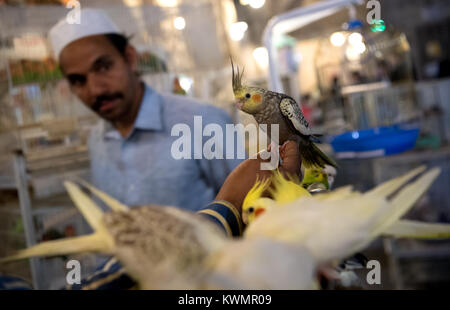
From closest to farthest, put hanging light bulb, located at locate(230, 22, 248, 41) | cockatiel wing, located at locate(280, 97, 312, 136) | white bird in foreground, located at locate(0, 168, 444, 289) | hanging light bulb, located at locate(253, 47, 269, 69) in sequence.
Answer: white bird in foreground, located at locate(0, 168, 444, 289), cockatiel wing, located at locate(280, 97, 312, 136), hanging light bulb, located at locate(230, 22, 248, 41), hanging light bulb, located at locate(253, 47, 269, 69)

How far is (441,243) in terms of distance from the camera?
1522 millimetres

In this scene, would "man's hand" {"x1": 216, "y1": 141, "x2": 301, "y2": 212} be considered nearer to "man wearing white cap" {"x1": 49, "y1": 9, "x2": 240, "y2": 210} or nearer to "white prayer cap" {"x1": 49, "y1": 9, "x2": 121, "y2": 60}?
"man wearing white cap" {"x1": 49, "y1": 9, "x2": 240, "y2": 210}

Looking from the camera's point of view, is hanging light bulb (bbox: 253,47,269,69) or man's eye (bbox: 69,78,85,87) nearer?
man's eye (bbox: 69,78,85,87)

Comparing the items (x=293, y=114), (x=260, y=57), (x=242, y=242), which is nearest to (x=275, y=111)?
(x=293, y=114)

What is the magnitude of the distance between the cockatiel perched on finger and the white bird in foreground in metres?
0.08

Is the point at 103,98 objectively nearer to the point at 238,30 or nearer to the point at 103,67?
the point at 103,67

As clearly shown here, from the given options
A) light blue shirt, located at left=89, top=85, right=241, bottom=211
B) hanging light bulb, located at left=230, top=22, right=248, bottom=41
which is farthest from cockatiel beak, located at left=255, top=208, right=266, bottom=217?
hanging light bulb, located at left=230, top=22, right=248, bottom=41

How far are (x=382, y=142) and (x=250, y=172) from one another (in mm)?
440

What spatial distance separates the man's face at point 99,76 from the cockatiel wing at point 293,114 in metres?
0.21

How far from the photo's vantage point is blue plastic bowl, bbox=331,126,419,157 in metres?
0.55

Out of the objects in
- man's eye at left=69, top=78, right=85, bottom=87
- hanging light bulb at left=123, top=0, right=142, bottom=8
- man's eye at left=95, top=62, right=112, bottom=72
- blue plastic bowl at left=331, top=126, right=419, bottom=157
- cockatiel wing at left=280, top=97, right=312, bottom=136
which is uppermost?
hanging light bulb at left=123, top=0, right=142, bottom=8

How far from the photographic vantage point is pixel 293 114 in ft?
1.02
